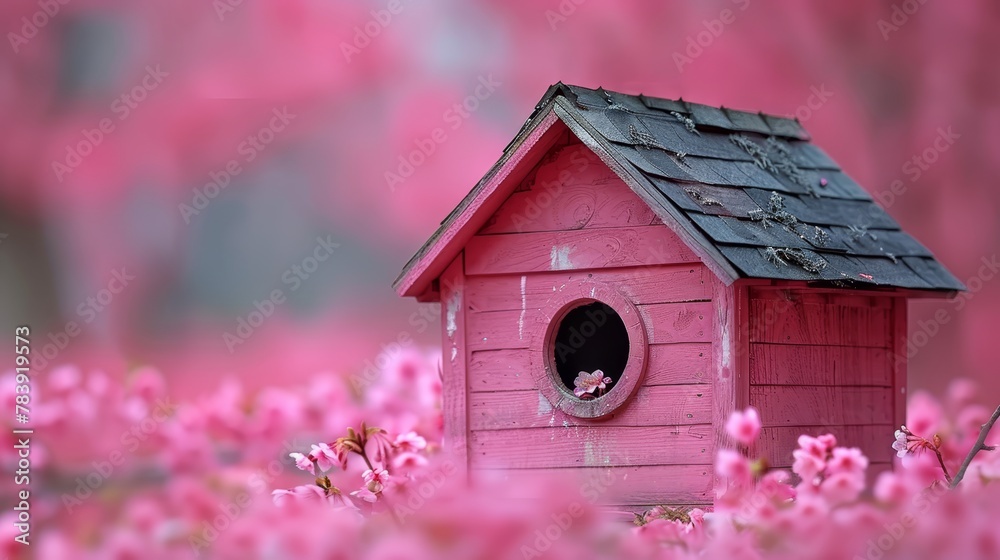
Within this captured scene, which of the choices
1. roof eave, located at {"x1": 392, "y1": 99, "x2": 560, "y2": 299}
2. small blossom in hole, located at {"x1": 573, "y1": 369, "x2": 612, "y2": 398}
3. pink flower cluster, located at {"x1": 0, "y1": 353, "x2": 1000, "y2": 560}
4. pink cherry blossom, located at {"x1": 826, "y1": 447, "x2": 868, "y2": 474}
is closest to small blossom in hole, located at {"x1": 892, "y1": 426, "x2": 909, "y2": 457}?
pink flower cluster, located at {"x1": 0, "y1": 353, "x2": 1000, "y2": 560}

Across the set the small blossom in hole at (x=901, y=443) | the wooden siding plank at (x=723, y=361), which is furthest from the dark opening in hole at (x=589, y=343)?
the small blossom in hole at (x=901, y=443)

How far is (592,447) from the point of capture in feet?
14.2

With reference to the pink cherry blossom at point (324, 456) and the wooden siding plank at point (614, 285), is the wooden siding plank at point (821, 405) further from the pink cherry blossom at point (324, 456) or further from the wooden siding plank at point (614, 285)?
the pink cherry blossom at point (324, 456)

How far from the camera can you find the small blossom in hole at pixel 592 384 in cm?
434

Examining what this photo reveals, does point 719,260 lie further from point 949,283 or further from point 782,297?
point 949,283

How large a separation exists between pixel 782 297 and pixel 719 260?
0.49 m

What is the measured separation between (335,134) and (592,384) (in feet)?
14.6

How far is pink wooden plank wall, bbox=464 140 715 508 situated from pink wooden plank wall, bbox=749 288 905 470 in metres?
0.22

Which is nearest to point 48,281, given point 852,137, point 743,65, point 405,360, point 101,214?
point 101,214

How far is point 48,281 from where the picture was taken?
312 inches

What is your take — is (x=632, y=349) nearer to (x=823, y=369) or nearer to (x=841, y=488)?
(x=823, y=369)

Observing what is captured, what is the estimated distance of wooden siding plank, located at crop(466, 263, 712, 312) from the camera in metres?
4.15

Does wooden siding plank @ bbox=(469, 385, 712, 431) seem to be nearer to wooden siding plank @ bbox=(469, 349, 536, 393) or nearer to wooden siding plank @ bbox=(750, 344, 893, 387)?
wooden siding plank @ bbox=(469, 349, 536, 393)

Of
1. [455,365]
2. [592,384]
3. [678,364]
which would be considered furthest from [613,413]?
[455,365]
